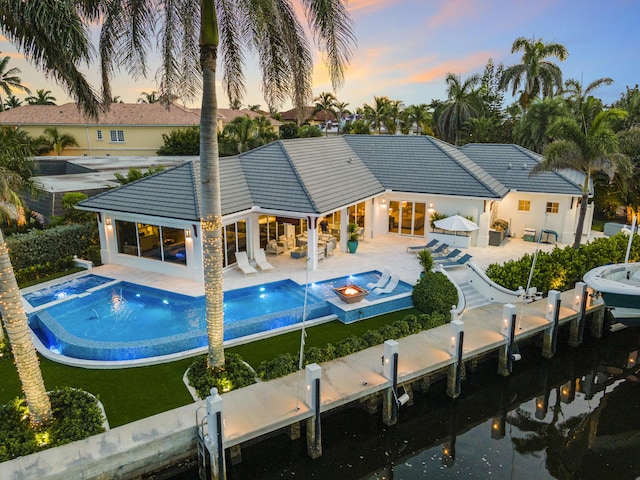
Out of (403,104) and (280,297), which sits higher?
(403,104)

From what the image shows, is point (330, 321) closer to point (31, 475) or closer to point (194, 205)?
point (194, 205)

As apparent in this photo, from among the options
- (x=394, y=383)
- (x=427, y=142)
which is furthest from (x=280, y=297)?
(x=427, y=142)

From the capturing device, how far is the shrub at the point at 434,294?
55.9ft

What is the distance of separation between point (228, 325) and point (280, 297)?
3458 millimetres

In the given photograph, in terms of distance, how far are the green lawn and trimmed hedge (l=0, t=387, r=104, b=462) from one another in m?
0.45

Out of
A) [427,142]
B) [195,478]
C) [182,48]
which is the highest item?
[182,48]

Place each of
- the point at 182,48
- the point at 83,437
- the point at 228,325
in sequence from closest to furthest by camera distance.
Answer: the point at 83,437 < the point at 182,48 < the point at 228,325

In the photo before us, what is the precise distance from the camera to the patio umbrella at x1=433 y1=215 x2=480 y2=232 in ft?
75.1

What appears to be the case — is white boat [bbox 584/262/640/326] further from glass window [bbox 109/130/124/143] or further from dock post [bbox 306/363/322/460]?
glass window [bbox 109/130/124/143]

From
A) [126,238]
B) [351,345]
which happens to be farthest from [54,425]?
[126,238]

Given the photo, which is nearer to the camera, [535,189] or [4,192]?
[4,192]

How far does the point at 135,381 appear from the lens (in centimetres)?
1253

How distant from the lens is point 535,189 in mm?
26016

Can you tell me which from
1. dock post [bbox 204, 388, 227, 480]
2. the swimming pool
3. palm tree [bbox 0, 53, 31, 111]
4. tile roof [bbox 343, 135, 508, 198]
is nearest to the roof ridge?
tile roof [bbox 343, 135, 508, 198]
